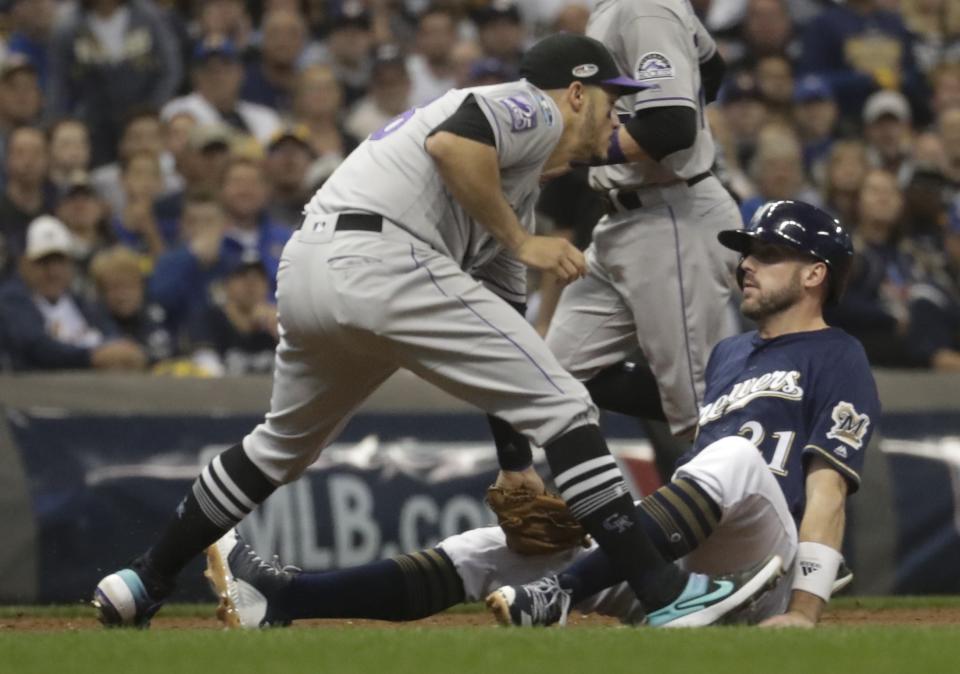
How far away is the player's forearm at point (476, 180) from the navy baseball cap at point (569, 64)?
444 millimetres

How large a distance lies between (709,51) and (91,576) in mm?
3461

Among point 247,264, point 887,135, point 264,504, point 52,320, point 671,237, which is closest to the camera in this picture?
point 671,237

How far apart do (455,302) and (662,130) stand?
1.32 m

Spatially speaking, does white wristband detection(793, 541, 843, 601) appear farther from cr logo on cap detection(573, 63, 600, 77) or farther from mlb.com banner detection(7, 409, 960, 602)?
mlb.com banner detection(7, 409, 960, 602)

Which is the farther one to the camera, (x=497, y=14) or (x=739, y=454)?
(x=497, y=14)

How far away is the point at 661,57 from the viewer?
6.38m

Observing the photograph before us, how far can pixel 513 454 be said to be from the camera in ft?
20.1

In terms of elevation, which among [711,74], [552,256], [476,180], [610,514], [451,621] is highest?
[711,74]

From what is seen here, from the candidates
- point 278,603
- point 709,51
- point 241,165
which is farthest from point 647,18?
point 241,165

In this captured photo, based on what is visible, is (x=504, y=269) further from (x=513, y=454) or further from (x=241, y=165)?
(x=241, y=165)

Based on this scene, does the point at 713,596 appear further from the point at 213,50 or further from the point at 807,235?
the point at 213,50

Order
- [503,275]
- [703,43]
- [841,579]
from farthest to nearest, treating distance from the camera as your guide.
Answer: [703,43], [503,275], [841,579]

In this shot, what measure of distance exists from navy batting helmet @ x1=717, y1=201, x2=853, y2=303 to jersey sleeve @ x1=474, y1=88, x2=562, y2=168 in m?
0.77

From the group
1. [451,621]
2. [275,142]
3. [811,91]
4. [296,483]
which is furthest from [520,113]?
[811,91]
